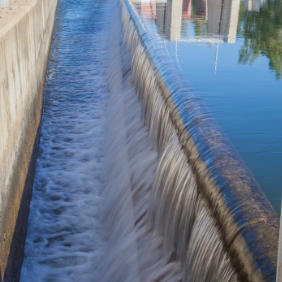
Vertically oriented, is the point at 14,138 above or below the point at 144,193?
above

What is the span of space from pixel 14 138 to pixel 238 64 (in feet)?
18.7

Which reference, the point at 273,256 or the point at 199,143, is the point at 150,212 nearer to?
the point at 199,143

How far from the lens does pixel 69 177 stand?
7562 millimetres

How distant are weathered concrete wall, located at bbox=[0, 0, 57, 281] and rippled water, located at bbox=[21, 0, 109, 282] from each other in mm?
266

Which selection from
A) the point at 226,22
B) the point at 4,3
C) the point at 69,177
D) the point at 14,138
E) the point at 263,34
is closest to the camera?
the point at 14,138

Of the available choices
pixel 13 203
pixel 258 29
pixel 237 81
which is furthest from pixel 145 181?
pixel 258 29

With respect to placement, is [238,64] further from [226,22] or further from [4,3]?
[226,22]

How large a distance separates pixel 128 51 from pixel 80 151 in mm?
3635

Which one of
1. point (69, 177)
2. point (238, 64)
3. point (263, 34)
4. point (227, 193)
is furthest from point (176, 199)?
point (263, 34)

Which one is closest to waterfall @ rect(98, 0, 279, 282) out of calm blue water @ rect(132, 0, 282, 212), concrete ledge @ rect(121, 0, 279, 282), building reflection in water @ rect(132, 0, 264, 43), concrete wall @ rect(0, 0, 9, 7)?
concrete ledge @ rect(121, 0, 279, 282)

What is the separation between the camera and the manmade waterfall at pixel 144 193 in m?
3.33

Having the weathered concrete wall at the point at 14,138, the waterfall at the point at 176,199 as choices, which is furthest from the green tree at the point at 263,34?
the weathered concrete wall at the point at 14,138

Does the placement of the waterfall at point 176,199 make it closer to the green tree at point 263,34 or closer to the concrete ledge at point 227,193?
the concrete ledge at point 227,193

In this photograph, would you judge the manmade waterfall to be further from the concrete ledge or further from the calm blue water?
the calm blue water
